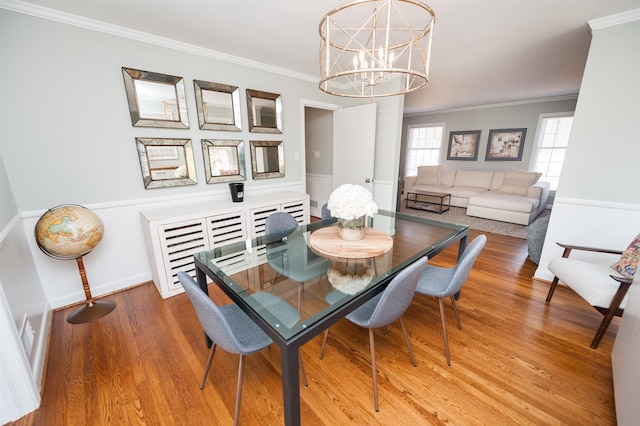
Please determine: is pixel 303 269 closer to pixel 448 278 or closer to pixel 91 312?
pixel 448 278

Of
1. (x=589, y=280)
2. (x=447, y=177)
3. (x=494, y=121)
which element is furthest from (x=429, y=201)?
(x=589, y=280)

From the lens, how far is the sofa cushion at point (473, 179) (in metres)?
5.70

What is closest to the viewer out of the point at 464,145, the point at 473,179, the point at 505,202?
the point at 505,202

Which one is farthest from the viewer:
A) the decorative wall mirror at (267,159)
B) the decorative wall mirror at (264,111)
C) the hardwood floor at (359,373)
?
the decorative wall mirror at (267,159)

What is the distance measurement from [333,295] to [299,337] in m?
0.35

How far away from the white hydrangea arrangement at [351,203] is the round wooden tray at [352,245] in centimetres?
20

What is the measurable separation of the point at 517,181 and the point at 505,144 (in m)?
1.29

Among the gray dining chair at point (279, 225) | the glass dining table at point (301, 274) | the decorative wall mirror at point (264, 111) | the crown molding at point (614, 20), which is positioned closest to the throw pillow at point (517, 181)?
the crown molding at point (614, 20)

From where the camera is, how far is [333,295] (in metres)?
1.26

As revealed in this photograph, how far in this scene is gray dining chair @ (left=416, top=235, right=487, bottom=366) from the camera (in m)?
1.48

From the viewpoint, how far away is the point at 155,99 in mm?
2361

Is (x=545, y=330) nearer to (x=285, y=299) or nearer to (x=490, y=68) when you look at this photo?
(x=285, y=299)

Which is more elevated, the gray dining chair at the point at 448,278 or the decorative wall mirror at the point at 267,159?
the decorative wall mirror at the point at 267,159

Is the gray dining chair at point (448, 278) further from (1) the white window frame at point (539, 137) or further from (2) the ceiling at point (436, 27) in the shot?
(1) the white window frame at point (539, 137)
